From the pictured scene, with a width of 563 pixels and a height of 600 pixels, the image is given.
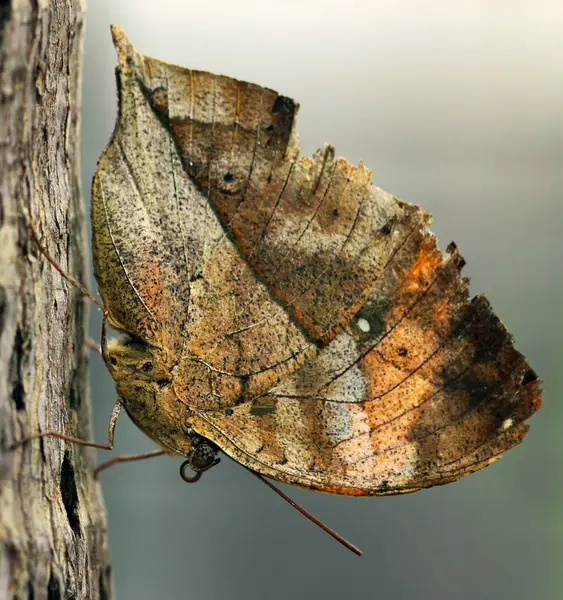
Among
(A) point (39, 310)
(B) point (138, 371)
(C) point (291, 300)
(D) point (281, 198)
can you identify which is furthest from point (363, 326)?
(A) point (39, 310)

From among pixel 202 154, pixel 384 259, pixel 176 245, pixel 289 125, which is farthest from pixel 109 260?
pixel 384 259

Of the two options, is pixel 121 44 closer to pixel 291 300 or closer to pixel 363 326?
pixel 291 300

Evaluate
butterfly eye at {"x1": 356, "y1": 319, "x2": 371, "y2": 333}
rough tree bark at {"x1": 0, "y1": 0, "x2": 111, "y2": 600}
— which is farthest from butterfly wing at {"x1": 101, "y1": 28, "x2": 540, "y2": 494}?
rough tree bark at {"x1": 0, "y1": 0, "x2": 111, "y2": 600}

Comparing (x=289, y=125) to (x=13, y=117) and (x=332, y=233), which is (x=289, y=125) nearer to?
(x=332, y=233)

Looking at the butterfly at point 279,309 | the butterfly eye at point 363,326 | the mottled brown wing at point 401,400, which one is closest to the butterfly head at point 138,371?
the butterfly at point 279,309

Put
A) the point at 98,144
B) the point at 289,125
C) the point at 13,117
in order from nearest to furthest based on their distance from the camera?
the point at 13,117 → the point at 289,125 → the point at 98,144
